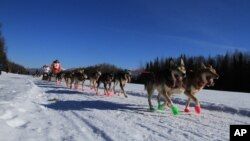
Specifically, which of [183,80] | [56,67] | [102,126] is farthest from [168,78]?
[56,67]

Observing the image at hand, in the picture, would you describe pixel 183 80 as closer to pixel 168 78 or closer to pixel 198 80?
pixel 198 80

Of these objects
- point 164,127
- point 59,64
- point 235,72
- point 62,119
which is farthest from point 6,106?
point 235,72

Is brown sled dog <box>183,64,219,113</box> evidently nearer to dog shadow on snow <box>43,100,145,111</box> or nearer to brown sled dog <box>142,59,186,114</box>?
brown sled dog <box>142,59,186,114</box>

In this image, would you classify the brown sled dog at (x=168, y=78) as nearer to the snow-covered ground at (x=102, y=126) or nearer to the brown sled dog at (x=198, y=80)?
the brown sled dog at (x=198, y=80)

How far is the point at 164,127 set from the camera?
7715 millimetres

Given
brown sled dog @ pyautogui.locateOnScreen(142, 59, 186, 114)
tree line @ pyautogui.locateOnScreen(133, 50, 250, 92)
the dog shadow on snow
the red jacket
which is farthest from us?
tree line @ pyautogui.locateOnScreen(133, 50, 250, 92)

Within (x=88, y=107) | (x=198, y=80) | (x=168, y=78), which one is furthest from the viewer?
(x=88, y=107)

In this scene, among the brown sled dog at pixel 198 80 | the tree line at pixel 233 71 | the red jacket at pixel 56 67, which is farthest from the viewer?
the tree line at pixel 233 71

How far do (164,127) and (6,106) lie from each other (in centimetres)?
460

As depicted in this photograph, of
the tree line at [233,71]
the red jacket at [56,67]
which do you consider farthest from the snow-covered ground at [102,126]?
the tree line at [233,71]

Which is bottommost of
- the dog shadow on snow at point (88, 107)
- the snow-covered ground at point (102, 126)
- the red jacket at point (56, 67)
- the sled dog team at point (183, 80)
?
the snow-covered ground at point (102, 126)

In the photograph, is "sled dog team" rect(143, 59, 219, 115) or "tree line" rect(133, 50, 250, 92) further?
"tree line" rect(133, 50, 250, 92)

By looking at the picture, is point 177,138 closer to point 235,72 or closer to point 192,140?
point 192,140

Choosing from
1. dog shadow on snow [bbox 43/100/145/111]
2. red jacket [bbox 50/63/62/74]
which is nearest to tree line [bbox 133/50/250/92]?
red jacket [bbox 50/63/62/74]
